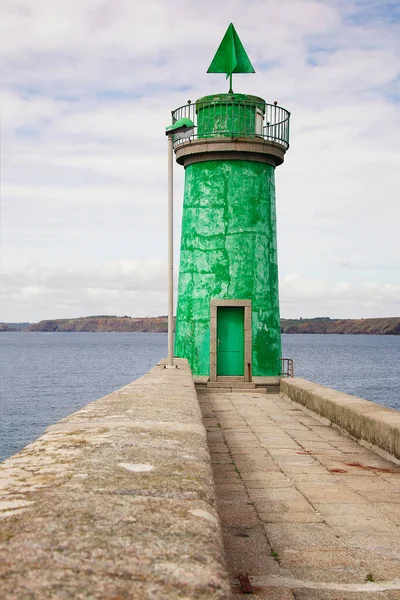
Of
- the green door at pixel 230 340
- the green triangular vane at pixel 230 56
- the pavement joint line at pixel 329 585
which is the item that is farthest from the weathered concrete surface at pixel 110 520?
the green triangular vane at pixel 230 56

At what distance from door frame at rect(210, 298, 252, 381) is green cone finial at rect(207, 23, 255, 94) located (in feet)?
19.8

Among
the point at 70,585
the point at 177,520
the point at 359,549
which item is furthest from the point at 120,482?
the point at 359,549

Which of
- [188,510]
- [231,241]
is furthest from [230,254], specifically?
[188,510]

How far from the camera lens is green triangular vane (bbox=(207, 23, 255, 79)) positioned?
18656 millimetres

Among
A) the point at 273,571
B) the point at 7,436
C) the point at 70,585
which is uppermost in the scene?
the point at 70,585

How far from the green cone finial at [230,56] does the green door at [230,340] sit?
6.25 metres

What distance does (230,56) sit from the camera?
18.7m

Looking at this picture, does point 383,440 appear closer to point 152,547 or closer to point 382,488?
point 382,488

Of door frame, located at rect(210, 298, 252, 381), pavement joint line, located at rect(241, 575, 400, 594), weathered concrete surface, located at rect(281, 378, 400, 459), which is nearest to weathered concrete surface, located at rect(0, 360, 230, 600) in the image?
pavement joint line, located at rect(241, 575, 400, 594)

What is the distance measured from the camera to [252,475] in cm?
659

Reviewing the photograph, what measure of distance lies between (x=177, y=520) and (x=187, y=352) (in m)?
15.5

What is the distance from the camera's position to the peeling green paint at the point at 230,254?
58.2ft

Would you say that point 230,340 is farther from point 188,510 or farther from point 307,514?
point 188,510

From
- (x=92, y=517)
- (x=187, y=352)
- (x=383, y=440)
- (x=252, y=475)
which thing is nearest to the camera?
(x=92, y=517)
